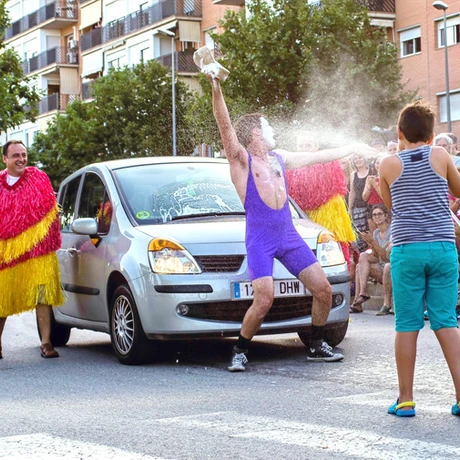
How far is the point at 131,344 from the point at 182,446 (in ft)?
12.0

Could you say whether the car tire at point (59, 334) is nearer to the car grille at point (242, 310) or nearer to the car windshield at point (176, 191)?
the car windshield at point (176, 191)

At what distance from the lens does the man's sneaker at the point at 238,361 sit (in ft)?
28.0

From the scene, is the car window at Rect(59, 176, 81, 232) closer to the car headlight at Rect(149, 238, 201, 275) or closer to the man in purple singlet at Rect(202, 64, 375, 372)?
the car headlight at Rect(149, 238, 201, 275)

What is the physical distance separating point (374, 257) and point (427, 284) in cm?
818

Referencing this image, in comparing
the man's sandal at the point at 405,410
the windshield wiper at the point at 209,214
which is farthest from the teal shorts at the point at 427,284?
the windshield wiper at the point at 209,214

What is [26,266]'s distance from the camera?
10016mm

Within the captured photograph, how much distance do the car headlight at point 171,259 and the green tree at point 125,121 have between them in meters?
45.9

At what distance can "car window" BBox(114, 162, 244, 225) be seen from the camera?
9.65 m

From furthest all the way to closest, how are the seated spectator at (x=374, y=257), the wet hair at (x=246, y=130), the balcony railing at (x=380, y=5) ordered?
1. the balcony railing at (x=380, y=5)
2. the seated spectator at (x=374, y=257)
3. the wet hair at (x=246, y=130)

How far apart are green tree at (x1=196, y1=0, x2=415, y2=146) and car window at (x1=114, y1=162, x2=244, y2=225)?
28.8 meters

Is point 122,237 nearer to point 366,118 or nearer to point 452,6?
point 366,118

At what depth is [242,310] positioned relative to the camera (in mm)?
9000

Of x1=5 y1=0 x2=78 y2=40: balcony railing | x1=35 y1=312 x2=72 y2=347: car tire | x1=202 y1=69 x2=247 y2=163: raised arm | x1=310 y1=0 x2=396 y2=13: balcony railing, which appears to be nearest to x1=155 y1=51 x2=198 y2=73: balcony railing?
x1=5 y1=0 x2=78 y2=40: balcony railing

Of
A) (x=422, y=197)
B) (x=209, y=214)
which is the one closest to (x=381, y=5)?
(x=209, y=214)
